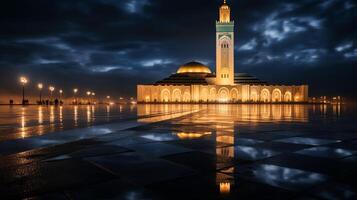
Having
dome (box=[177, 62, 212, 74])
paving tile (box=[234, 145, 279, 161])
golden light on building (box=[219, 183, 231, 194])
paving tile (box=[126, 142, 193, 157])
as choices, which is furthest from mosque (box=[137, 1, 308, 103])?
golden light on building (box=[219, 183, 231, 194])

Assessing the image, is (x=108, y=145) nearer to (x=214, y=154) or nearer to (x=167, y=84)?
(x=214, y=154)

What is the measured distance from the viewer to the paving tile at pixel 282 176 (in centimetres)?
314

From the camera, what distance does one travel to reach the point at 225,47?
3858 inches

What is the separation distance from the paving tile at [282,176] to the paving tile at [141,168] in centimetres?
84

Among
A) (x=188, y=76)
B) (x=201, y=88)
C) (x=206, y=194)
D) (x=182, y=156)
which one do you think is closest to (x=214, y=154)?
(x=182, y=156)

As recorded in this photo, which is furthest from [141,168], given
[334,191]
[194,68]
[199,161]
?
[194,68]

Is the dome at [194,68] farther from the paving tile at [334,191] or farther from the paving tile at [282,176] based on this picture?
the paving tile at [334,191]

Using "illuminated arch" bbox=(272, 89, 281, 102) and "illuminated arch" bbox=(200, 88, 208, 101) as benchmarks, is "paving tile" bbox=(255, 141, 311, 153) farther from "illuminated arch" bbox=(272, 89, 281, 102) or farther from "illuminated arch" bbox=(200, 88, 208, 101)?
"illuminated arch" bbox=(272, 89, 281, 102)

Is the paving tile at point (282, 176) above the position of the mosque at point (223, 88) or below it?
below

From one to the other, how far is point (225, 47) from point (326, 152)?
9620cm

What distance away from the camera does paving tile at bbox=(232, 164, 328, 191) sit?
3136mm

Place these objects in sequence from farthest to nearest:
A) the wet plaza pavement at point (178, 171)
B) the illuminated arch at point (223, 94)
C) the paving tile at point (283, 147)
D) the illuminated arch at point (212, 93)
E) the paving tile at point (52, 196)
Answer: the illuminated arch at point (212, 93), the illuminated arch at point (223, 94), the paving tile at point (283, 147), the wet plaza pavement at point (178, 171), the paving tile at point (52, 196)

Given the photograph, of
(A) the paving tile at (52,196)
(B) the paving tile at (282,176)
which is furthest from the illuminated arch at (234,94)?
(A) the paving tile at (52,196)

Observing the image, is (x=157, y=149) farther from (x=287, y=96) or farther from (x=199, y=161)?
(x=287, y=96)
